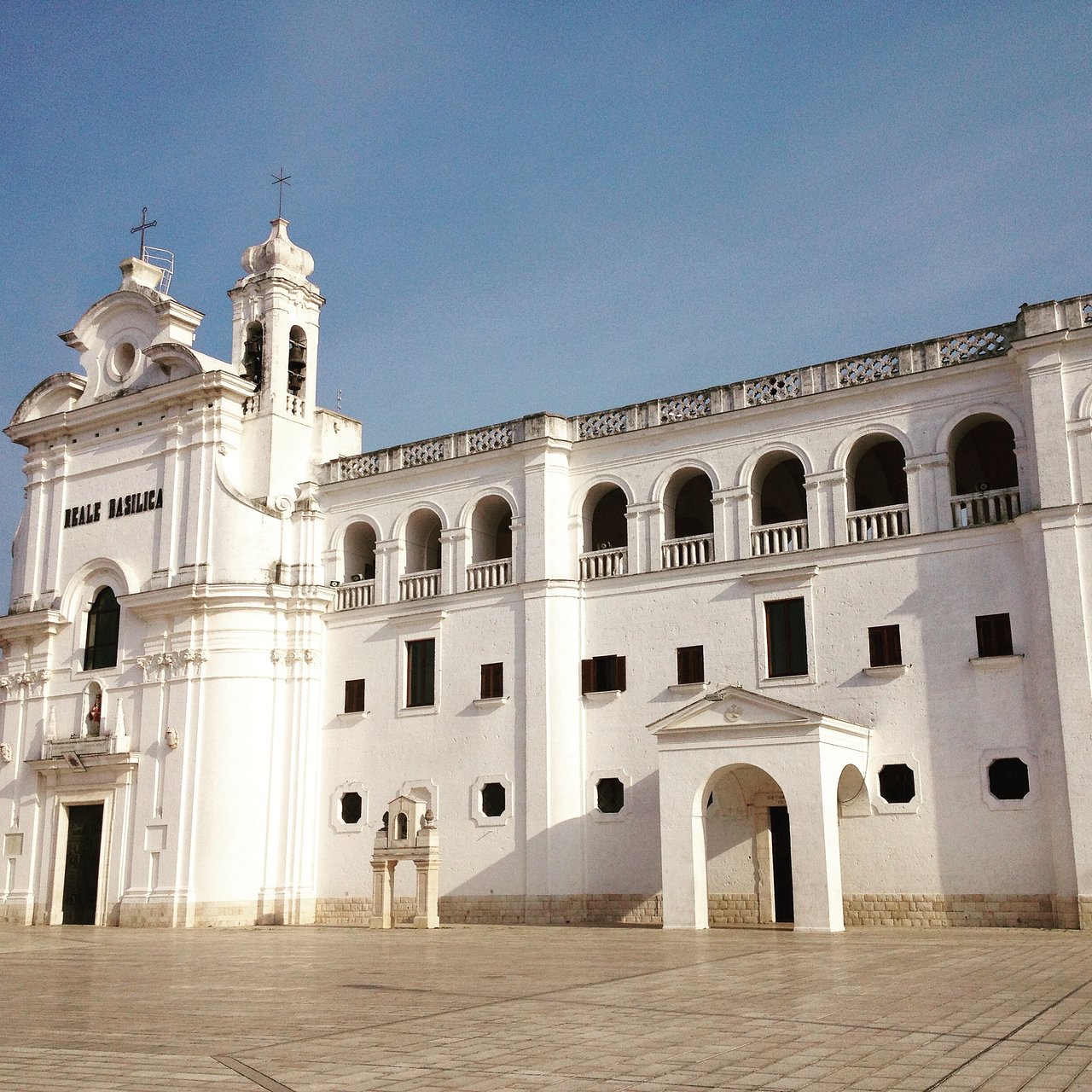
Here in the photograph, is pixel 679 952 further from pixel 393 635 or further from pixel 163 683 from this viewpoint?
pixel 163 683

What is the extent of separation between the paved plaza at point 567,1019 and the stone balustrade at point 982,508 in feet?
28.2

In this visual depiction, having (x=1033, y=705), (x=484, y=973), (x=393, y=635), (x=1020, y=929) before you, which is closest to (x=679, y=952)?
(x=484, y=973)

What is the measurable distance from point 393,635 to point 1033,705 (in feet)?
49.6

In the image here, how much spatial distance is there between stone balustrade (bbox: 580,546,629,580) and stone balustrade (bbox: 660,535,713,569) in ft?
3.37

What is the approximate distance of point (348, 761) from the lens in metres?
31.5

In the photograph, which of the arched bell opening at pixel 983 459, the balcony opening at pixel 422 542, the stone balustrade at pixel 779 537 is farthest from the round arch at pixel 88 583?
the arched bell opening at pixel 983 459

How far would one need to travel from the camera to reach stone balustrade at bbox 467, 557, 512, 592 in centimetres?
3017

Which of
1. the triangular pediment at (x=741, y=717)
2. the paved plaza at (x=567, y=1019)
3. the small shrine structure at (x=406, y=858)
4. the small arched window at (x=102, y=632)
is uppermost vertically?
the small arched window at (x=102, y=632)

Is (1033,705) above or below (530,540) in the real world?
below

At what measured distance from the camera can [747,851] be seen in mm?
25719

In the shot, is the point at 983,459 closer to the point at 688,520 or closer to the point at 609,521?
the point at 688,520

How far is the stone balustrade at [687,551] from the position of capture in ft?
91.6

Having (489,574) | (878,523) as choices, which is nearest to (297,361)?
(489,574)

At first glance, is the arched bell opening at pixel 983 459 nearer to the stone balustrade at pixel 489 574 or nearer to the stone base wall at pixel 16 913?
the stone balustrade at pixel 489 574
